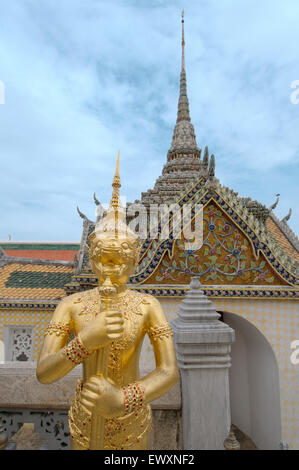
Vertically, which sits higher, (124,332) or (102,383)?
(124,332)

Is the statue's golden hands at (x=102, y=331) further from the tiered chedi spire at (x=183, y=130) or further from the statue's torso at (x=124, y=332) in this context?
the tiered chedi spire at (x=183, y=130)

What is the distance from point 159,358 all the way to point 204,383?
916mm

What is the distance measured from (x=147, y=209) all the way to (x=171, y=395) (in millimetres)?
6134

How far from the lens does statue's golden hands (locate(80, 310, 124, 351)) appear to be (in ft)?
5.17

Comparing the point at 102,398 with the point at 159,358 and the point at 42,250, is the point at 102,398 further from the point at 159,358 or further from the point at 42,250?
the point at 42,250

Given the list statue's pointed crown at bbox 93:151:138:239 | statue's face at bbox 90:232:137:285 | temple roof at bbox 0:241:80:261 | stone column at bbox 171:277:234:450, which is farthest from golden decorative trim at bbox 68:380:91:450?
temple roof at bbox 0:241:80:261

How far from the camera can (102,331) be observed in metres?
1.57

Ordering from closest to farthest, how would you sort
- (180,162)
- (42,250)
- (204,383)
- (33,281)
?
(204,383), (33,281), (180,162), (42,250)

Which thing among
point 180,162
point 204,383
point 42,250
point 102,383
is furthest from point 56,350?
point 42,250

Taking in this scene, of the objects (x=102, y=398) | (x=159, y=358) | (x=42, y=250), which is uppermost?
(x=42, y=250)

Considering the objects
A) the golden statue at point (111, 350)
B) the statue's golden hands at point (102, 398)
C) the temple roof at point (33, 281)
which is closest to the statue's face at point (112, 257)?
the golden statue at point (111, 350)

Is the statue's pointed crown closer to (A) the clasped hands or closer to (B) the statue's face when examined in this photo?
(B) the statue's face

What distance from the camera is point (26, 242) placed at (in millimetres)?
15219

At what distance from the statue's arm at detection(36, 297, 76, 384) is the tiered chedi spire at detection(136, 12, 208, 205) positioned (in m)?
6.68
